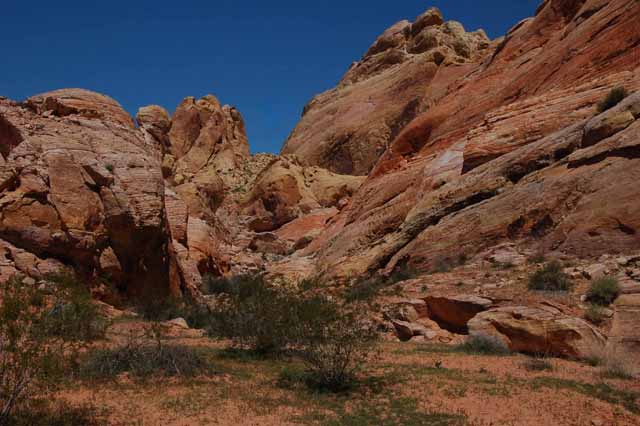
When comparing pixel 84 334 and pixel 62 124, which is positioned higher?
pixel 62 124

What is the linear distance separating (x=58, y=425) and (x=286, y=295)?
8169 mm

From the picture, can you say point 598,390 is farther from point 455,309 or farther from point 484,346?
point 455,309

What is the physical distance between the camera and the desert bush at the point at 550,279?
1603cm

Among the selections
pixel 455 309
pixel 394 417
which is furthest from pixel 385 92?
pixel 394 417

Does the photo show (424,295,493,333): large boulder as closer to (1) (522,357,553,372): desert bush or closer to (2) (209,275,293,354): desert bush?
(1) (522,357,553,372): desert bush

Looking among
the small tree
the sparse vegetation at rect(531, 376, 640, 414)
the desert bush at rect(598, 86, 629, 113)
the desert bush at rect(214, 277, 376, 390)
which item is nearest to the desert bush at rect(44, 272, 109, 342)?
the small tree

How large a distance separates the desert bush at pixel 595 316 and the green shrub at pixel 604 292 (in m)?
0.62

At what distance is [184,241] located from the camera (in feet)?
92.1

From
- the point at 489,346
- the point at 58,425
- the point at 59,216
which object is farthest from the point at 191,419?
the point at 59,216

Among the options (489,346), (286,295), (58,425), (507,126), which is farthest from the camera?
(507,126)

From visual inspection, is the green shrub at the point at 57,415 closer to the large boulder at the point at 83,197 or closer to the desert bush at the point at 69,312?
the desert bush at the point at 69,312

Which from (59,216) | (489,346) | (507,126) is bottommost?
(489,346)

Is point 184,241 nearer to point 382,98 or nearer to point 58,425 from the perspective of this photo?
point 58,425

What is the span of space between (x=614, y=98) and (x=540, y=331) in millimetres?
13114
